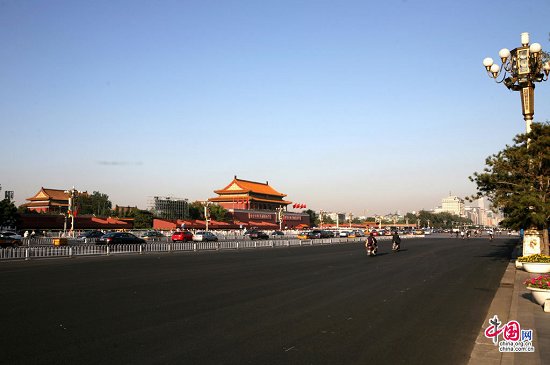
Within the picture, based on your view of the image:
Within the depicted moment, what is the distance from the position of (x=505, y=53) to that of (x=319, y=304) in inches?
551

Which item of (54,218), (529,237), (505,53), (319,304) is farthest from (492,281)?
(54,218)

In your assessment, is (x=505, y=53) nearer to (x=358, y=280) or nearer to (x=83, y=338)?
(x=358, y=280)

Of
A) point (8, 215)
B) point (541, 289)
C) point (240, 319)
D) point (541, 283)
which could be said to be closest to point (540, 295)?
point (541, 289)

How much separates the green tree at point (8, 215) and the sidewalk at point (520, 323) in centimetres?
5477

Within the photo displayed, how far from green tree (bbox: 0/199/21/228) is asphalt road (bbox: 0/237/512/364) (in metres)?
42.5

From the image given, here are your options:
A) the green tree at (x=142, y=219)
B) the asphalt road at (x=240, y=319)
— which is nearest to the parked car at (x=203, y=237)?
the green tree at (x=142, y=219)

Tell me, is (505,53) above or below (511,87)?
above

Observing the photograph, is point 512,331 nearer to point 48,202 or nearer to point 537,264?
point 537,264

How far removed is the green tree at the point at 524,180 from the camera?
16391 millimetres

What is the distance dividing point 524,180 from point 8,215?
54636 mm

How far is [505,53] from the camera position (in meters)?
18.1

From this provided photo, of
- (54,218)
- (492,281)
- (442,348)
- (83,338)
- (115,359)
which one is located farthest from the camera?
(54,218)

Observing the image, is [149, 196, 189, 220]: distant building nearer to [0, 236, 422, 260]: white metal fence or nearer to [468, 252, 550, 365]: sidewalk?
[0, 236, 422, 260]: white metal fence

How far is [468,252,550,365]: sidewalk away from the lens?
19.7ft
